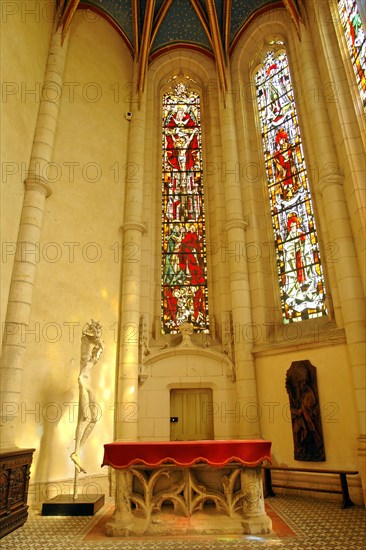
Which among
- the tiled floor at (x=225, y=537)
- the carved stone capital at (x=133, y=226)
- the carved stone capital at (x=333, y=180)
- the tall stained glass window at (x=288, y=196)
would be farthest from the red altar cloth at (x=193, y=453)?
the carved stone capital at (x=133, y=226)

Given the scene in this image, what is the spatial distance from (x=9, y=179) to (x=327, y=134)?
6.52 metres

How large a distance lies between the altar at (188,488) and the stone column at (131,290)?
9.63 ft

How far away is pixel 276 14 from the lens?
36.0 feet

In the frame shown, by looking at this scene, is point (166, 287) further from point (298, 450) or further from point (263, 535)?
point (263, 535)

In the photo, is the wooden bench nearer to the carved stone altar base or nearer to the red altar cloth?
the carved stone altar base

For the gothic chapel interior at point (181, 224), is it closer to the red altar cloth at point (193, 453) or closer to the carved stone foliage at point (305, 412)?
the carved stone foliage at point (305, 412)

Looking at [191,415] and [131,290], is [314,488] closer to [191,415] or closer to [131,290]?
[191,415]

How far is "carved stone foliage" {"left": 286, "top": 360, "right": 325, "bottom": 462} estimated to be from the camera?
7281 mm

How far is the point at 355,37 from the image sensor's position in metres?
8.36

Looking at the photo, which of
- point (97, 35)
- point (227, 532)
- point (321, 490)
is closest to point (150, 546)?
point (227, 532)

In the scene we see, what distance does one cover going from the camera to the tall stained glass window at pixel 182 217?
9.77m

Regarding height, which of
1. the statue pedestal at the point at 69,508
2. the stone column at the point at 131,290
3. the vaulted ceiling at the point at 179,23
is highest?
the vaulted ceiling at the point at 179,23

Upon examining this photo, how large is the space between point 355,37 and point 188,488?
9.19 metres

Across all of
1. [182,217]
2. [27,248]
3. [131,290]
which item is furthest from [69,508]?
[182,217]
